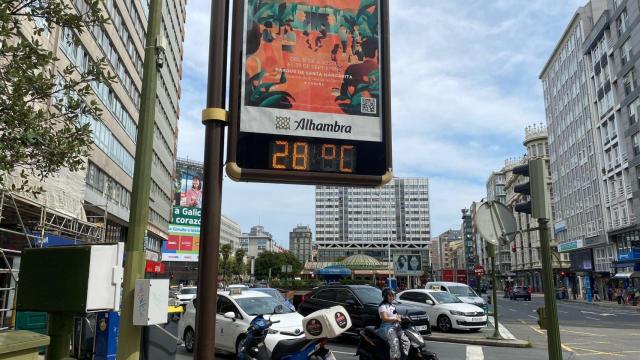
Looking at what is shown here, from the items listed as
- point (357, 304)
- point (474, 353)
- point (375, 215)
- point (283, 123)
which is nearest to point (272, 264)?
point (375, 215)

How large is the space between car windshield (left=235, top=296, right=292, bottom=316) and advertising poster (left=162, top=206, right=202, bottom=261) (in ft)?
122

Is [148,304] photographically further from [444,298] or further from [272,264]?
[272,264]

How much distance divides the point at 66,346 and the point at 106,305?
445 mm

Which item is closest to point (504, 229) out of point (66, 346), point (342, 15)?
point (342, 15)

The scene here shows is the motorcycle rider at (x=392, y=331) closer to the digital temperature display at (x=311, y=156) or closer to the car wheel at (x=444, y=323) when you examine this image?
the digital temperature display at (x=311, y=156)

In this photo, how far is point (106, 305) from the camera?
14.4 feet

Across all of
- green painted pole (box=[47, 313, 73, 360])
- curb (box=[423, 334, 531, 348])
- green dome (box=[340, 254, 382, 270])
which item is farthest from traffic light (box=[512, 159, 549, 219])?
green dome (box=[340, 254, 382, 270])

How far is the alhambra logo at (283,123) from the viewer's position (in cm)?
487

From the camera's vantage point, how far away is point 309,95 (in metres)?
4.95

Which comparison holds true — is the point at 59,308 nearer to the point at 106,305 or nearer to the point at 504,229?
the point at 106,305

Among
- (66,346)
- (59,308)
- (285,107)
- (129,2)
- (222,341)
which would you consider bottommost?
(222,341)

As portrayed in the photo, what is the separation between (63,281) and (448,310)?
15.7 meters

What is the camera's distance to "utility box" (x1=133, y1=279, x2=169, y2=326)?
4688 mm

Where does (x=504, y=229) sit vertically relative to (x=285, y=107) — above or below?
below
